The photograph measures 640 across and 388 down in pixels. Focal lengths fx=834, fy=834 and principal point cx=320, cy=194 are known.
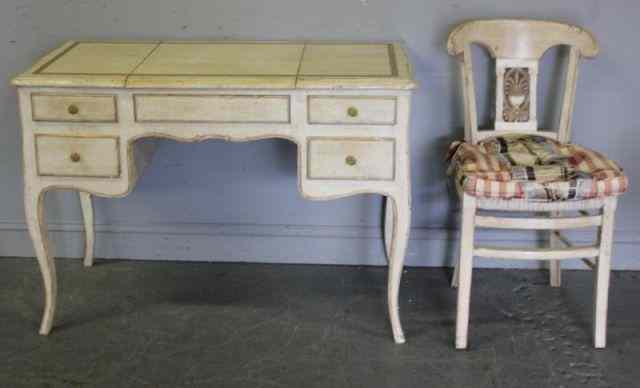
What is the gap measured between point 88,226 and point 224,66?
1.04m

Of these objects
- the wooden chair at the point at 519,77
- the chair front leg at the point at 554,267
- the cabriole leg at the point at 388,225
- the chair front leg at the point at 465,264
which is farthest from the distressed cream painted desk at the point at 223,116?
the chair front leg at the point at 554,267

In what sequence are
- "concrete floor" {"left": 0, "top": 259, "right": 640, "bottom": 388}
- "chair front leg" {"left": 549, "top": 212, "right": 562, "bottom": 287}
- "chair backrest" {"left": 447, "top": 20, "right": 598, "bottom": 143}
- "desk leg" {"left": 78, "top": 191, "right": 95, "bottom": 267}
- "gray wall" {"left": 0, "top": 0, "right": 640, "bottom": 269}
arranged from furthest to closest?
"desk leg" {"left": 78, "top": 191, "right": 95, "bottom": 267}
"chair front leg" {"left": 549, "top": 212, "right": 562, "bottom": 287}
"gray wall" {"left": 0, "top": 0, "right": 640, "bottom": 269}
"chair backrest" {"left": 447, "top": 20, "right": 598, "bottom": 143}
"concrete floor" {"left": 0, "top": 259, "right": 640, "bottom": 388}

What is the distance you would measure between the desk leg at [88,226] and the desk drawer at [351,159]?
3.66 feet

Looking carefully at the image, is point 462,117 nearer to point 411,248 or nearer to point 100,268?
point 411,248

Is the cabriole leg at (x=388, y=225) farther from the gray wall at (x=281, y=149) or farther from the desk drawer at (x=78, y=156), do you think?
the desk drawer at (x=78, y=156)

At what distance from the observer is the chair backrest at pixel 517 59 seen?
9.61 feet

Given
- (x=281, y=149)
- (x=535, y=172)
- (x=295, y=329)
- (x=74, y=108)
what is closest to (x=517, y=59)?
(x=535, y=172)

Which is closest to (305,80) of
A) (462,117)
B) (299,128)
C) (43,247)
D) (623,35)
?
(299,128)

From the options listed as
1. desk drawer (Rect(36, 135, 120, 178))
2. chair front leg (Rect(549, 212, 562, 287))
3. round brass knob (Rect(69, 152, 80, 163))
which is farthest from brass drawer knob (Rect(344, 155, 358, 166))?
chair front leg (Rect(549, 212, 562, 287))

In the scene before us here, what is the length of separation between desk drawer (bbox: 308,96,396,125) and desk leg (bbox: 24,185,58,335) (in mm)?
945

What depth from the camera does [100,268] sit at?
3.37m

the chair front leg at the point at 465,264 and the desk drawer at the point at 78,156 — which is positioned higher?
the desk drawer at the point at 78,156

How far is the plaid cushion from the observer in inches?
103

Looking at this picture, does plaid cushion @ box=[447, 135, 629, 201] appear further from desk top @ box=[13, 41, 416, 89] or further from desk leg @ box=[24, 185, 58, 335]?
desk leg @ box=[24, 185, 58, 335]
